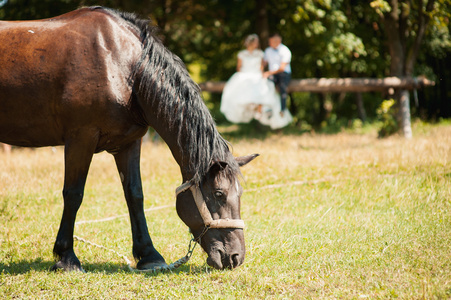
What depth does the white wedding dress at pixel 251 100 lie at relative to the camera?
Result: 1039cm

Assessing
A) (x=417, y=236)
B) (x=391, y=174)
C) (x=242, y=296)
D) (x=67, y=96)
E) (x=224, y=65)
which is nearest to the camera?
(x=242, y=296)

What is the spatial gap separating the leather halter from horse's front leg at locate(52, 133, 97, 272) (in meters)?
0.93

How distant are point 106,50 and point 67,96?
0.53 meters

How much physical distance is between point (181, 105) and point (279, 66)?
764 centimetres

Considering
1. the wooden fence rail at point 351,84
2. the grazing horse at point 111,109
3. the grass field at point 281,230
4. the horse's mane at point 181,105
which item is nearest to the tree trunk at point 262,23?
the wooden fence rail at point 351,84

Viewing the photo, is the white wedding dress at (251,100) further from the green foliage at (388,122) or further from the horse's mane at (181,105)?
the horse's mane at (181,105)

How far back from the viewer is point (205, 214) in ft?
11.9

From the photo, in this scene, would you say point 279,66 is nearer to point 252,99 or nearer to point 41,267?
point 252,99

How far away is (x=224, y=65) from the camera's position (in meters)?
18.0

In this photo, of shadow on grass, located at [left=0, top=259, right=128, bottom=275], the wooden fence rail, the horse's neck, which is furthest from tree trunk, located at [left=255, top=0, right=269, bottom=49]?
shadow on grass, located at [left=0, top=259, right=128, bottom=275]

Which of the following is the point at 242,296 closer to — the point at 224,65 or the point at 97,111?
the point at 97,111

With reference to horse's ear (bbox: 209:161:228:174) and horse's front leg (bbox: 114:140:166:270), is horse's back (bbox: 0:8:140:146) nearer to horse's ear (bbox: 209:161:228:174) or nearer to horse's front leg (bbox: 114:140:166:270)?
horse's front leg (bbox: 114:140:166:270)

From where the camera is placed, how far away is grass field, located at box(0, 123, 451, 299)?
3.38 meters

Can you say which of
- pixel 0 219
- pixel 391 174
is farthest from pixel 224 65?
pixel 0 219
